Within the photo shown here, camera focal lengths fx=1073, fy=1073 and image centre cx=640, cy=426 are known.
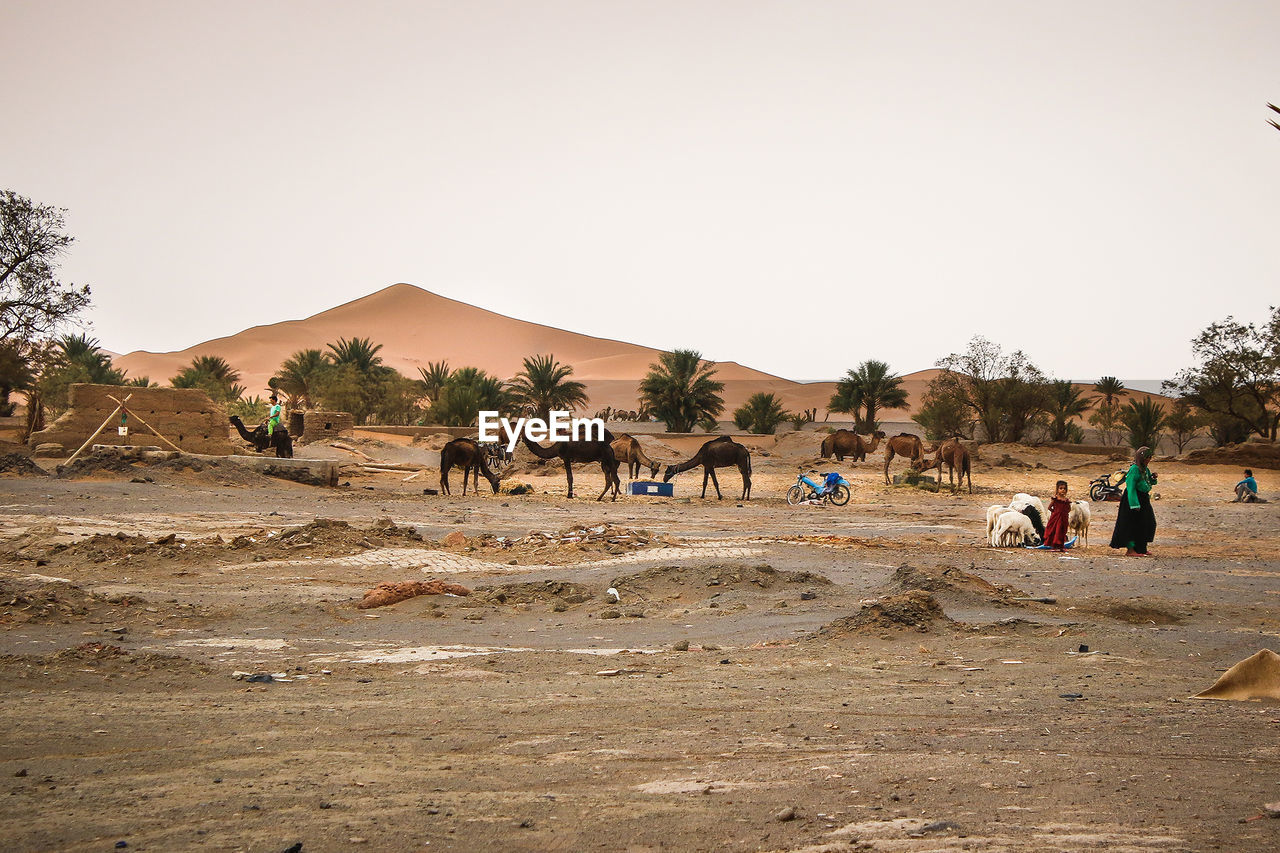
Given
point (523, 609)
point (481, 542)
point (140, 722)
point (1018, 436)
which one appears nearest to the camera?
point (140, 722)

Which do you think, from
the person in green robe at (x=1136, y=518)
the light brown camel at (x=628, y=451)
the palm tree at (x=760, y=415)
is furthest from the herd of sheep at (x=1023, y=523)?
the palm tree at (x=760, y=415)

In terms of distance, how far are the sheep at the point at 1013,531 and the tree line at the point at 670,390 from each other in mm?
29455

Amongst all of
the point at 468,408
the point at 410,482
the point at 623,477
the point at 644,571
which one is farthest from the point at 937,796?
the point at 468,408

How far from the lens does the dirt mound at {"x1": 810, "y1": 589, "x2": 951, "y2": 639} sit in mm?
10039

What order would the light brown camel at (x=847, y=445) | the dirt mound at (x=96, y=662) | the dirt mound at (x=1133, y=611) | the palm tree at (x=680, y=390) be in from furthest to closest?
the palm tree at (x=680, y=390)
the light brown camel at (x=847, y=445)
the dirt mound at (x=1133, y=611)
the dirt mound at (x=96, y=662)

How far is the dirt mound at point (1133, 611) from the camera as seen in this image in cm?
1098

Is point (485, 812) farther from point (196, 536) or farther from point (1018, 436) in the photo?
point (1018, 436)

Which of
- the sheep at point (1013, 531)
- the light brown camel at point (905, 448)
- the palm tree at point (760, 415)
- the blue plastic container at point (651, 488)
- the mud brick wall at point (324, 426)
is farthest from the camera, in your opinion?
the palm tree at point (760, 415)

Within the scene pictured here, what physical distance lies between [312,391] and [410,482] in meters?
35.4

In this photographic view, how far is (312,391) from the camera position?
219 feet

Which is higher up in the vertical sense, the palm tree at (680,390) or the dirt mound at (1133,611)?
the palm tree at (680,390)

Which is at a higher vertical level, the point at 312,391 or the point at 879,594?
the point at 312,391

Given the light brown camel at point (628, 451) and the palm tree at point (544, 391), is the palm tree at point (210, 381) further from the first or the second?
the light brown camel at point (628, 451)

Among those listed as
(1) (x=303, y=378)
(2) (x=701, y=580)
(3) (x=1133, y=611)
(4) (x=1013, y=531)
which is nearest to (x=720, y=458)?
(4) (x=1013, y=531)
